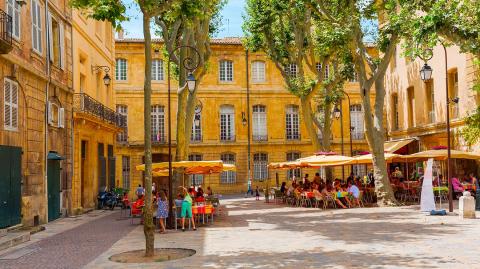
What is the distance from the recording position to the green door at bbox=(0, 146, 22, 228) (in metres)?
14.3

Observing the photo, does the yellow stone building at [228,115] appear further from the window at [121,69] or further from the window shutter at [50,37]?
the window shutter at [50,37]

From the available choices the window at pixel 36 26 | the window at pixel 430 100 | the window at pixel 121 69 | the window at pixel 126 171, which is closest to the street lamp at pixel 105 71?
the window at pixel 36 26

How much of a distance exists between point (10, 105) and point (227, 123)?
2581 centimetres

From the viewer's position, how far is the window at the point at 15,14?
15339 millimetres

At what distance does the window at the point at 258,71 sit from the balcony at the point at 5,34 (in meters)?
27.4

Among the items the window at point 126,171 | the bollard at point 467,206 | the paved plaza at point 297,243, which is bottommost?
the paved plaza at point 297,243

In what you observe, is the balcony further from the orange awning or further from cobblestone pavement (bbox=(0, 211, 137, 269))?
the orange awning

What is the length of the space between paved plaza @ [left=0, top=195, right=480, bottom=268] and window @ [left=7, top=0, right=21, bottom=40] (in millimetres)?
5812

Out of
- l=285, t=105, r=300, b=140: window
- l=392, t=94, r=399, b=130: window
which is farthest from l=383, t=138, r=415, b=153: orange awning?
l=285, t=105, r=300, b=140: window

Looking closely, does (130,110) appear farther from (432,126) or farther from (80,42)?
(432,126)

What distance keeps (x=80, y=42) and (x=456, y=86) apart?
16.8 meters

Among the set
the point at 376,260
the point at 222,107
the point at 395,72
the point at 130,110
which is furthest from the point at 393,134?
the point at 376,260

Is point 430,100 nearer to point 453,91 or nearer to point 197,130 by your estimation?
point 453,91

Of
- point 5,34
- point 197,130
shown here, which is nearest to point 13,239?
point 5,34
